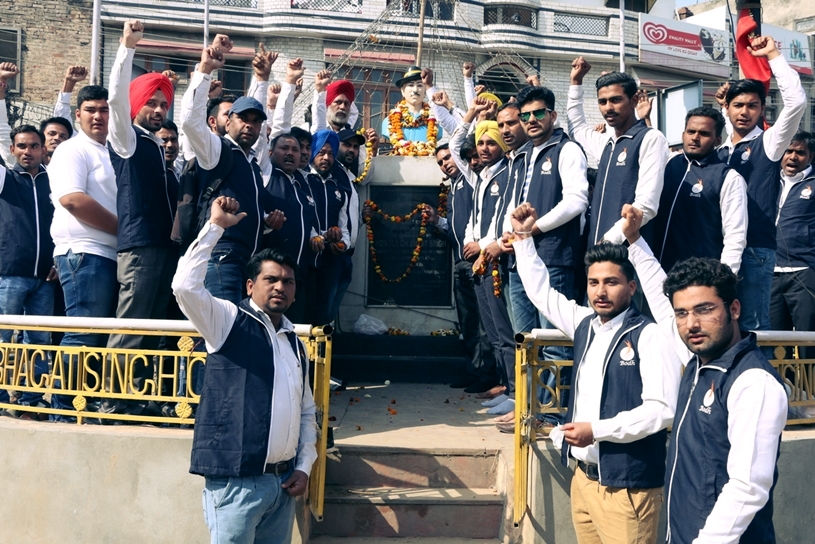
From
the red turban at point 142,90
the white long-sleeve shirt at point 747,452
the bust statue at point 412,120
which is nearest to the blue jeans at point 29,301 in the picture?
the red turban at point 142,90

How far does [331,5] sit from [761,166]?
60.9ft

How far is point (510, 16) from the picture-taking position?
24.2 meters

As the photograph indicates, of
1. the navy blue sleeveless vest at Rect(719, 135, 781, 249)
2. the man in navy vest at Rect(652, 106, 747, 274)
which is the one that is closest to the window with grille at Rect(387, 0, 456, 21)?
the navy blue sleeveless vest at Rect(719, 135, 781, 249)

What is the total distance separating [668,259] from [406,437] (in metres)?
2.13

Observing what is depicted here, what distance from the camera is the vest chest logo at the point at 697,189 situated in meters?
5.38

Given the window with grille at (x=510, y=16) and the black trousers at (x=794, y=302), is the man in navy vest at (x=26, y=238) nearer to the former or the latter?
the black trousers at (x=794, y=302)

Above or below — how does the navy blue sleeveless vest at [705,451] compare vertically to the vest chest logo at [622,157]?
below

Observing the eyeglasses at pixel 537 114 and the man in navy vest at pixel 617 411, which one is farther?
the eyeglasses at pixel 537 114

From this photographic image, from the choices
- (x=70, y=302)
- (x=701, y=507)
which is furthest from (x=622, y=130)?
(x=70, y=302)

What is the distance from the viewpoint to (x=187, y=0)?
22.2 metres

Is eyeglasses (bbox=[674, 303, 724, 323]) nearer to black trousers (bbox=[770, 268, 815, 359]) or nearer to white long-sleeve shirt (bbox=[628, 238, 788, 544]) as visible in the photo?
white long-sleeve shirt (bbox=[628, 238, 788, 544])

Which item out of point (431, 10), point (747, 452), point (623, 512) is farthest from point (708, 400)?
point (431, 10)

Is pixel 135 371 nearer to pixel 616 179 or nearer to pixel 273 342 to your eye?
pixel 273 342

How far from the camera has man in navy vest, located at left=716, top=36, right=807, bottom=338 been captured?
5.46 m
